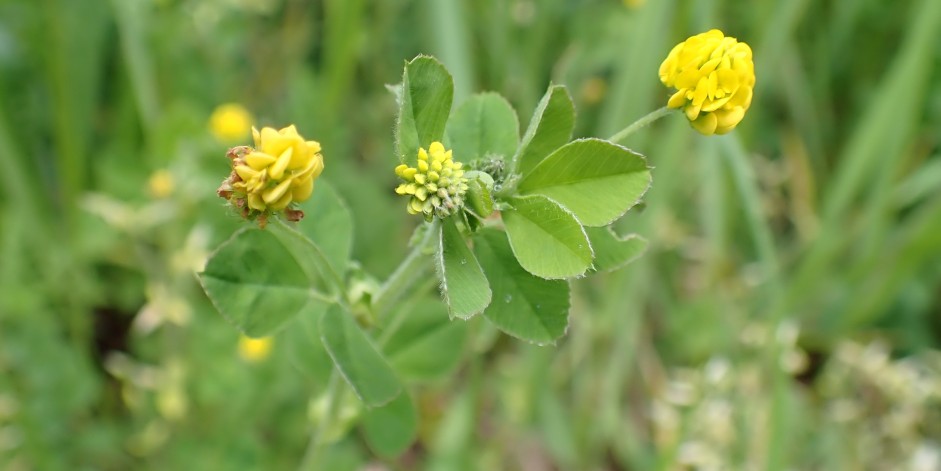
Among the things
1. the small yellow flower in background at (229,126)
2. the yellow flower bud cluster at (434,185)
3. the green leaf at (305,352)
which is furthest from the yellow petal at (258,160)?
the small yellow flower in background at (229,126)

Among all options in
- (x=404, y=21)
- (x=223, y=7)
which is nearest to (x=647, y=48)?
(x=404, y=21)

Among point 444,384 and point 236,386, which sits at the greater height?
point 444,384

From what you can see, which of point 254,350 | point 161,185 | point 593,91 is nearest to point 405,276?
point 254,350

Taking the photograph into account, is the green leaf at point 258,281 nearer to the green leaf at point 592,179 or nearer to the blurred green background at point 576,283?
the green leaf at point 592,179

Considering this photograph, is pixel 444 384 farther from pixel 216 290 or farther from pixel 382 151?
pixel 216 290

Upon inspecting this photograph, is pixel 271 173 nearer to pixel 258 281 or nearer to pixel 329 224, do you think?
pixel 258 281

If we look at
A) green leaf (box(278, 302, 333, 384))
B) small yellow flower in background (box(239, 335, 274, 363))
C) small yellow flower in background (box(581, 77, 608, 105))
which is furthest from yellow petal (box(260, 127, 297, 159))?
small yellow flower in background (box(581, 77, 608, 105))

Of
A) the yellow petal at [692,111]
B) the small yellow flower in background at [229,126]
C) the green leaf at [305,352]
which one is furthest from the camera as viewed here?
the small yellow flower in background at [229,126]
